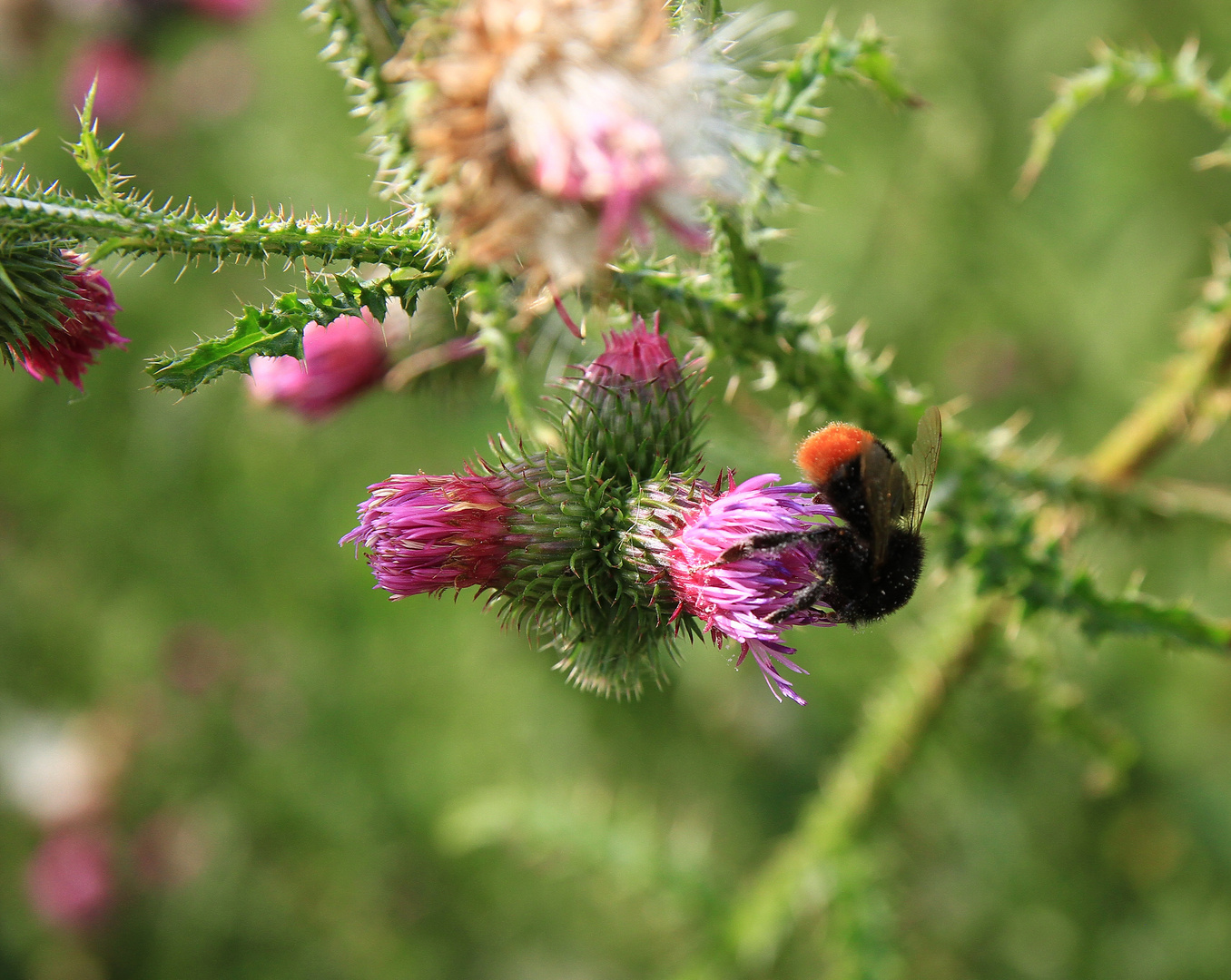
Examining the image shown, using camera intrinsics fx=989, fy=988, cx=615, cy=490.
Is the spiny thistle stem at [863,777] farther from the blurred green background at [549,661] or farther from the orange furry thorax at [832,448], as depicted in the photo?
the orange furry thorax at [832,448]

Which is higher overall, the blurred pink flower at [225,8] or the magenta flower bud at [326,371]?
the blurred pink flower at [225,8]

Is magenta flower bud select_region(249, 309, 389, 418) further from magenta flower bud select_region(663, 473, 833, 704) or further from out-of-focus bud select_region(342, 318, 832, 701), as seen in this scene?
magenta flower bud select_region(663, 473, 833, 704)

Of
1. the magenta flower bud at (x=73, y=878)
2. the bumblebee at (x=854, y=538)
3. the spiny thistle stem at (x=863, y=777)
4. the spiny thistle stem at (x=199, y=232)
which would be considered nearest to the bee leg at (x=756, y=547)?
the bumblebee at (x=854, y=538)

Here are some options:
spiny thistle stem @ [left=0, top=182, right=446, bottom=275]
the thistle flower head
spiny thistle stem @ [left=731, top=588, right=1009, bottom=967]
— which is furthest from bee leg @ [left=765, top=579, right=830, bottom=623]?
spiny thistle stem @ [left=731, top=588, right=1009, bottom=967]

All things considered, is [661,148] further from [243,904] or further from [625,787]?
[243,904]

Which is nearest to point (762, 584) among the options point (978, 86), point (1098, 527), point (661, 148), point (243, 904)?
point (661, 148)

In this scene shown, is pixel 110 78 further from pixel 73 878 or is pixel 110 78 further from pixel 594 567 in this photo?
pixel 594 567
